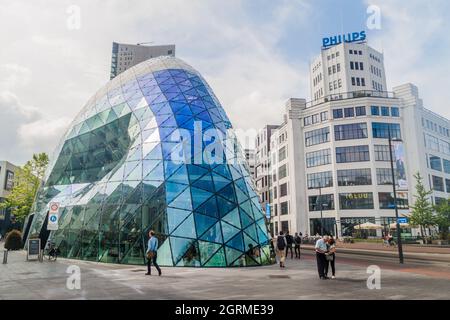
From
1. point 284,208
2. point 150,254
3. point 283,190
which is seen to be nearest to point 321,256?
point 150,254

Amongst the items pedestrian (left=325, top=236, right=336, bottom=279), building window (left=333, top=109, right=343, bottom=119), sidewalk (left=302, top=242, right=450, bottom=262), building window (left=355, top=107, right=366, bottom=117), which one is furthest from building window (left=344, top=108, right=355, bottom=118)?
pedestrian (left=325, top=236, right=336, bottom=279)

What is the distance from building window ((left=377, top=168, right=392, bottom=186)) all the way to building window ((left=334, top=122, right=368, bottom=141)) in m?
6.77

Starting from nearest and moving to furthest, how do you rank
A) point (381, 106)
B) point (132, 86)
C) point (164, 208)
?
point (164, 208) < point (132, 86) < point (381, 106)

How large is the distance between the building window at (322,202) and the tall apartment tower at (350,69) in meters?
30.2

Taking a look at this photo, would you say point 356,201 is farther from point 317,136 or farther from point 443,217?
point 443,217

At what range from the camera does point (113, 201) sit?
1797cm

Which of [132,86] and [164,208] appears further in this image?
[132,86]

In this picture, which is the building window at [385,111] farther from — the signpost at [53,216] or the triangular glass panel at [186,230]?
the signpost at [53,216]

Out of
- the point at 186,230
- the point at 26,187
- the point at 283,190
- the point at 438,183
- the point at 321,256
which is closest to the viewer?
the point at 321,256

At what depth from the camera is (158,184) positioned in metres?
17.3

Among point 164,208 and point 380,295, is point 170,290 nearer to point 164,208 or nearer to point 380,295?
point 380,295

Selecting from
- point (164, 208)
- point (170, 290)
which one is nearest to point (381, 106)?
point (164, 208)

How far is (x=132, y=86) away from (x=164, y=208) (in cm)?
1165

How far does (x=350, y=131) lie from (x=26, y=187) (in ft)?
172
